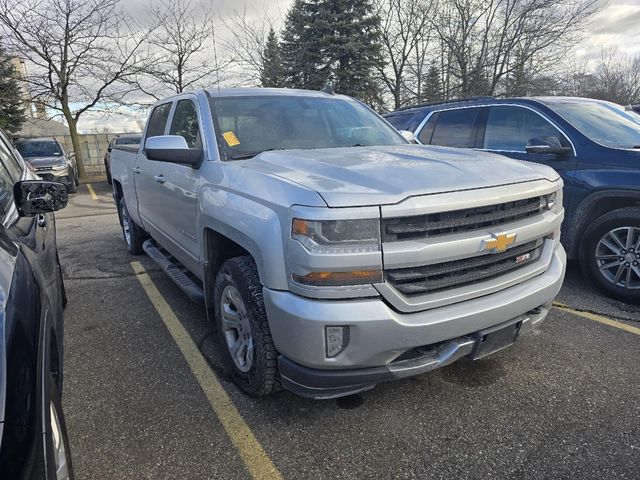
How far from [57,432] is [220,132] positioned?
7.35 ft

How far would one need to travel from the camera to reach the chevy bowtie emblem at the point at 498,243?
231 centimetres

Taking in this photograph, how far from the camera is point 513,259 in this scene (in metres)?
2.56

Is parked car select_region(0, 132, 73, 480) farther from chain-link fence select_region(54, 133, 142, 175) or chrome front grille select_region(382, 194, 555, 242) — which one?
chain-link fence select_region(54, 133, 142, 175)

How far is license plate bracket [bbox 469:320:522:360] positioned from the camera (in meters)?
2.36

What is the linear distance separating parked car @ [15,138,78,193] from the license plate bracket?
40.9ft

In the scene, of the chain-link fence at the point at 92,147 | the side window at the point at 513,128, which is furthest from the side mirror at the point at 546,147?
the chain-link fence at the point at 92,147

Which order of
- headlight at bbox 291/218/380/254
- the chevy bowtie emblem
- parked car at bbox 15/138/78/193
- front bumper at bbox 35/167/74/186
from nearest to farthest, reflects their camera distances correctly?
headlight at bbox 291/218/380/254
the chevy bowtie emblem
front bumper at bbox 35/167/74/186
parked car at bbox 15/138/78/193

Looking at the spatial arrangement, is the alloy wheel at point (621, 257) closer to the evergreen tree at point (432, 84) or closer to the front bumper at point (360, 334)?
the front bumper at point (360, 334)

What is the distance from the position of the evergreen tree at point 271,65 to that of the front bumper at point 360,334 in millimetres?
20253

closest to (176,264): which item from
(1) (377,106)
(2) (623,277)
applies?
(2) (623,277)

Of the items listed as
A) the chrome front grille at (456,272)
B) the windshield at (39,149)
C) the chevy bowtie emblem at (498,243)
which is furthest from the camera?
the windshield at (39,149)

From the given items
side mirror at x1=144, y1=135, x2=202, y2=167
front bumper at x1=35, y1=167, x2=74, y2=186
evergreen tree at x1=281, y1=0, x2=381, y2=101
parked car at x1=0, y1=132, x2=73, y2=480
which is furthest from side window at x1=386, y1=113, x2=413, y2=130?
evergreen tree at x1=281, y1=0, x2=381, y2=101

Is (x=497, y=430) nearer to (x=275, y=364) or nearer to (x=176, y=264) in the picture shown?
(x=275, y=364)

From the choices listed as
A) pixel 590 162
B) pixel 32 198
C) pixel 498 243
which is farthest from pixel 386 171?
pixel 590 162
